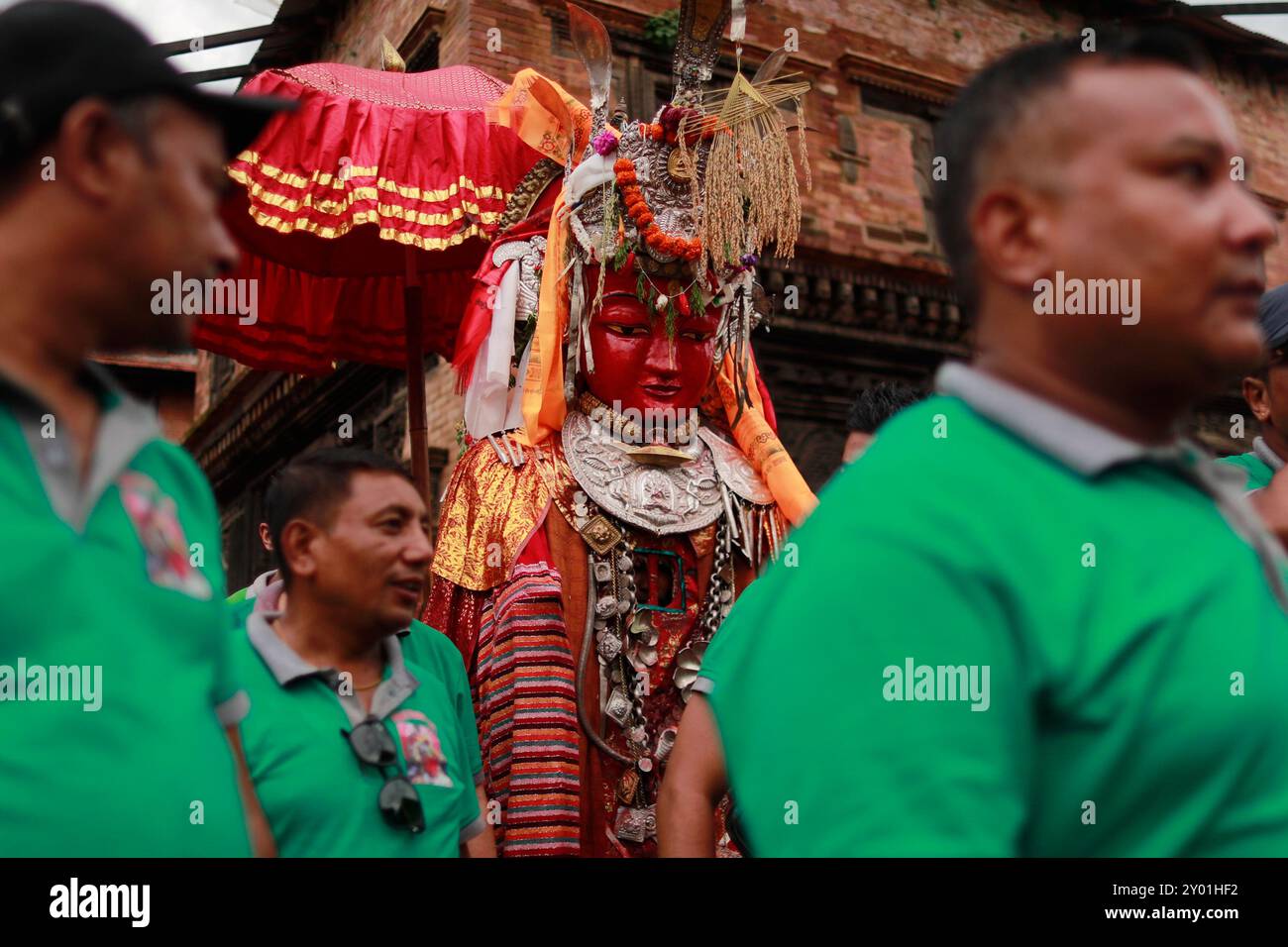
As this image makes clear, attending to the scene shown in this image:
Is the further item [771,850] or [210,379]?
[210,379]

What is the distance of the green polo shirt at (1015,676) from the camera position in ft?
3.96

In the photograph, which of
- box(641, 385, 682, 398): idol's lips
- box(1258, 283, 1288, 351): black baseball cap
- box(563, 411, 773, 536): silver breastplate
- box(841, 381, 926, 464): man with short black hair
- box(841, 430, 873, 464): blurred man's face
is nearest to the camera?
box(1258, 283, 1288, 351): black baseball cap

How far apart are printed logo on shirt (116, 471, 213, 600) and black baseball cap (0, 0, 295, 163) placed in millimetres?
396

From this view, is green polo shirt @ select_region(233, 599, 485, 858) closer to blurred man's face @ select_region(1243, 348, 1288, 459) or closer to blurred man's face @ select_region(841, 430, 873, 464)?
blurred man's face @ select_region(841, 430, 873, 464)

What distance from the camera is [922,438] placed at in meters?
1.41

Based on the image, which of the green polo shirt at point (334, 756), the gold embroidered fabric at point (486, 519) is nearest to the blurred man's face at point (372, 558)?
the green polo shirt at point (334, 756)

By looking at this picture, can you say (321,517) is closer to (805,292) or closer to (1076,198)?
(1076,198)

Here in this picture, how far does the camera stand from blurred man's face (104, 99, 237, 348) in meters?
1.54

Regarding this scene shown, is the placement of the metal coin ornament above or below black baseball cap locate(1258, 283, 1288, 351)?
below

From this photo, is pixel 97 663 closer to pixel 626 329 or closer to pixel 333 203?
pixel 626 329

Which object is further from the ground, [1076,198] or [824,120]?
[824,120]

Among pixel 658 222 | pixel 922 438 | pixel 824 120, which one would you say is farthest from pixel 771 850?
pixel 824 120

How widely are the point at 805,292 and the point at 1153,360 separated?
29.7 feet

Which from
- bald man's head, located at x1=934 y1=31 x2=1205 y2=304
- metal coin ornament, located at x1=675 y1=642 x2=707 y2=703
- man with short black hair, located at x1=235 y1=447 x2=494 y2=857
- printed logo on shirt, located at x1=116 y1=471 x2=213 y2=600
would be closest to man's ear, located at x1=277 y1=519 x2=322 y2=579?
man with short black hair, located at x1=235 y1=447 x2=494 y2=857
